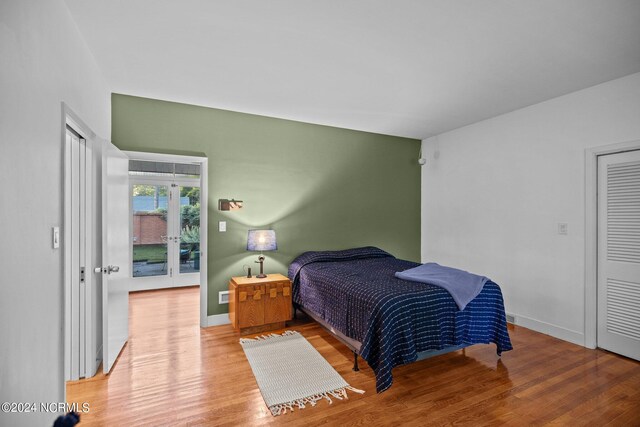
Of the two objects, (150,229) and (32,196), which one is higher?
(32,196)

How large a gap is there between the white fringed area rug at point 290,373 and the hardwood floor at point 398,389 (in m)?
0.08

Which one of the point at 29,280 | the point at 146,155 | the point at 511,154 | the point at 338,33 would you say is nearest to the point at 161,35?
the point at 338,33

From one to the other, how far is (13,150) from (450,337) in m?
2.98

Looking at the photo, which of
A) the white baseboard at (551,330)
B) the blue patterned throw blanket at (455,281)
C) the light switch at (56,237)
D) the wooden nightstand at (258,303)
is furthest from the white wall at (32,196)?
the white baseboard at (551,330)

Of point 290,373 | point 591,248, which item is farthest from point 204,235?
point 591,248

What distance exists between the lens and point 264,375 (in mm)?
2621

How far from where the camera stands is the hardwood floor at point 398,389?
6.86 ft

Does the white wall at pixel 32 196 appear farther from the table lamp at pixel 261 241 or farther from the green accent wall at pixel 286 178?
the table lamp at pixel 261 241

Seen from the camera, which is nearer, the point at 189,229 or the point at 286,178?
the point at 286,178

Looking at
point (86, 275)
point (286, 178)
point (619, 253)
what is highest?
point (286, 178)

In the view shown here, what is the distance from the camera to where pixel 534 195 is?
12.2 ft

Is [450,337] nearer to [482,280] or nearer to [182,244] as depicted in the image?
[482,280]

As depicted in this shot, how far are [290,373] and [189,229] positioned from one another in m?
3.97

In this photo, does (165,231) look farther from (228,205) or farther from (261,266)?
(261,266)
